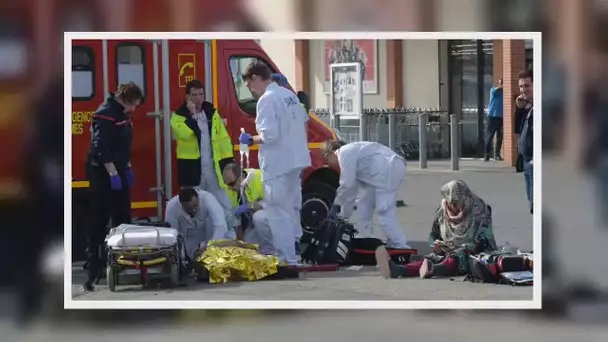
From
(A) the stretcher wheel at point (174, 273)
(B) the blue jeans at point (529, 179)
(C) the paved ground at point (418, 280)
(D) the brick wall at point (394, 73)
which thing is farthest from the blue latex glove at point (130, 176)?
(B) the blue jeans at point (529, 179)

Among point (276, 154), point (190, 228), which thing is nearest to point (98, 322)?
point (190, 228)

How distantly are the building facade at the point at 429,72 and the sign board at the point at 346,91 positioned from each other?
0.22ft

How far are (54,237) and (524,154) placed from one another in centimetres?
297

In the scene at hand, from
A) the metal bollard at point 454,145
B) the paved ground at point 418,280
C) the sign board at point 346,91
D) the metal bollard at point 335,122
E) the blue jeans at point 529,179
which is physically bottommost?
the paved ground at point 418,280

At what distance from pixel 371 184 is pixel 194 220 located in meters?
1.39

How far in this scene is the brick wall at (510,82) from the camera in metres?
6.62

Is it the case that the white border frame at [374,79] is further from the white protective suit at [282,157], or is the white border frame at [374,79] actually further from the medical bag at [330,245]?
the medical bag at [330,245]

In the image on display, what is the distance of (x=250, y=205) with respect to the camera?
763 centimetres

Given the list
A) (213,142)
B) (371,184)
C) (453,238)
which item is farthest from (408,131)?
(213,142)

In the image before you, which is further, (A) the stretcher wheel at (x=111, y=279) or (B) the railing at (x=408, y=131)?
(B) the railing at (x=408, y=131)

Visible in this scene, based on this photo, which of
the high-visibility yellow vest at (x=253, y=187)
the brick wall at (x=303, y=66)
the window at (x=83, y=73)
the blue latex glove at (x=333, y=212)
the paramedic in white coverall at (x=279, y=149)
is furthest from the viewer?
Result: the blue latex glove at (x=333, y=212)

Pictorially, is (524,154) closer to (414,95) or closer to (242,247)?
(414,95)

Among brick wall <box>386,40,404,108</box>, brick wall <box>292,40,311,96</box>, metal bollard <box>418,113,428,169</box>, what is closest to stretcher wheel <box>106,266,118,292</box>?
brick wall <box>292,40,311,96</box>

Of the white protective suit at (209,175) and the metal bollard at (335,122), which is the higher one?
the metal bollard at (335,122)
